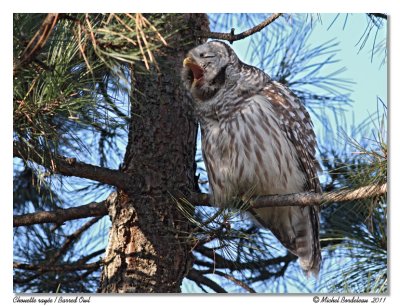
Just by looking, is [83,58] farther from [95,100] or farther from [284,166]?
[284,166]

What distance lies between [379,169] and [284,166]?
2.55 ft

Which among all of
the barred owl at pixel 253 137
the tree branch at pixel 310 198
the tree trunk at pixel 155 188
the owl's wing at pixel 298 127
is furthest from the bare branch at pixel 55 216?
the owl's wing at pixel 298 127

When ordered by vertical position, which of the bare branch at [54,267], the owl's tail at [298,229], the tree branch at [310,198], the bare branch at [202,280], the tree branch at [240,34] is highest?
the tree branch at [240,34]

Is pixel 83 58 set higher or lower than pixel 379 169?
higher

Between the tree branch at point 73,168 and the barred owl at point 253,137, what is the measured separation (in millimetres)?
410

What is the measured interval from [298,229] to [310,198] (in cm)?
73

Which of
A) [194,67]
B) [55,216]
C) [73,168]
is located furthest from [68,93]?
[194,67]

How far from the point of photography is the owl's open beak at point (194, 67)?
319 cm

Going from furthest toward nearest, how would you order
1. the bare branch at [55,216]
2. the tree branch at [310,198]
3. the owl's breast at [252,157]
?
the owl's breast at [252,157]
the bare branch at [55,216]
the tree branch at [310,198]

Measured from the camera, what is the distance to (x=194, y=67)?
3229mm

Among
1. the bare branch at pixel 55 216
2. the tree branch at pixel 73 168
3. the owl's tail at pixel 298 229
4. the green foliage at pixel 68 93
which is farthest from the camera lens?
the owl's tail at pixel 298 229

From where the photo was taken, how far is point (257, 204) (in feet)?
9.82

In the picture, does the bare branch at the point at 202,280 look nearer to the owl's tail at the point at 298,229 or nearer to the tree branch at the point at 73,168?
the owl's tail at the point at 298,229
